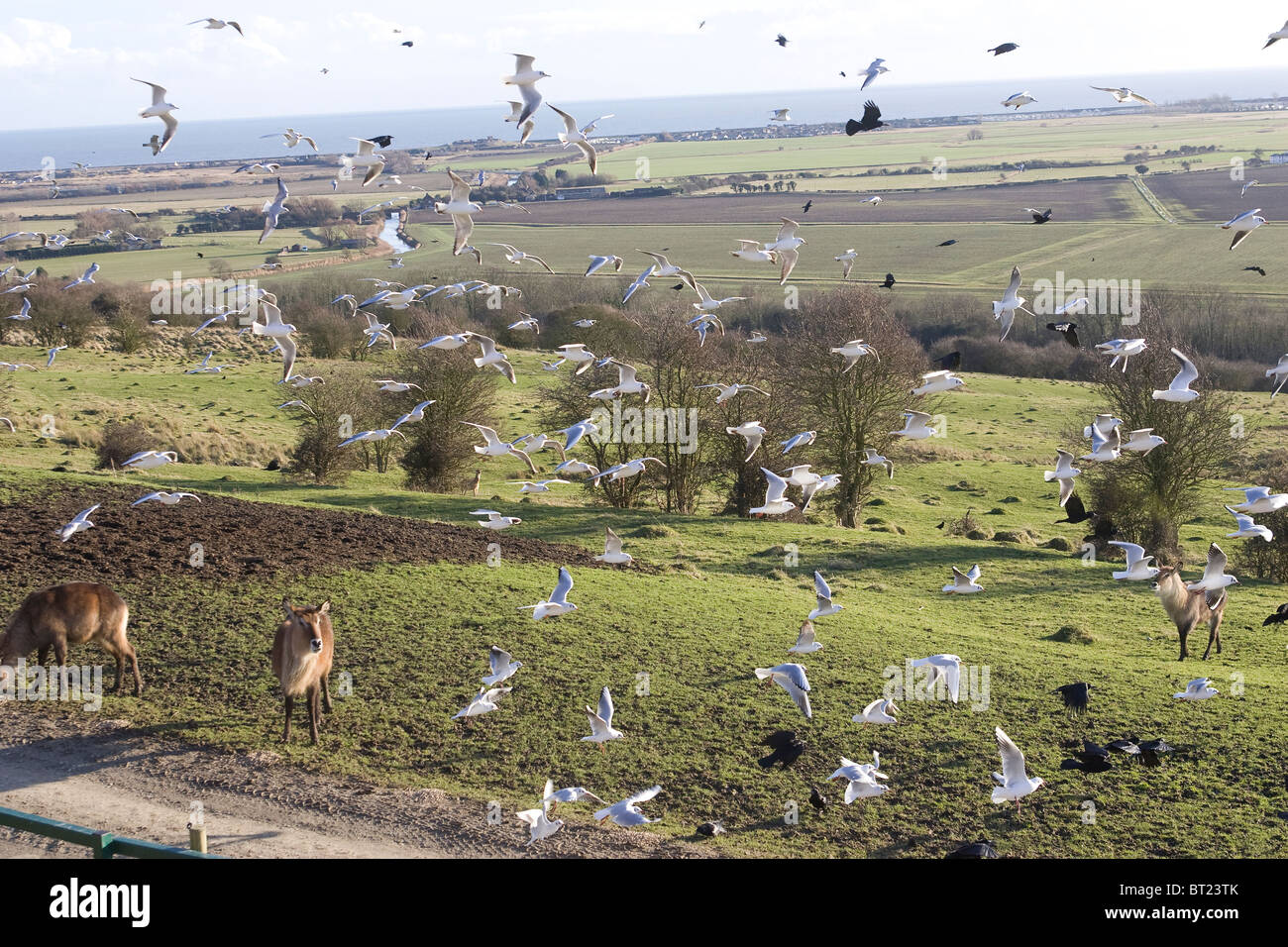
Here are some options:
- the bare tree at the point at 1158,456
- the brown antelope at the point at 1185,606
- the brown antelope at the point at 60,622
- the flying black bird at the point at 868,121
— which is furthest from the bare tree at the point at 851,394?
the brown antelope at the point at 60,622

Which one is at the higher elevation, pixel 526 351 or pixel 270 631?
pixel 526 351

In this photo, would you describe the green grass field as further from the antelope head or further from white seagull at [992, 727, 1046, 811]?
the antelope head


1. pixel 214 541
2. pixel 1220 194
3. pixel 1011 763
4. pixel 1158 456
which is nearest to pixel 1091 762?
pixel 1011 763

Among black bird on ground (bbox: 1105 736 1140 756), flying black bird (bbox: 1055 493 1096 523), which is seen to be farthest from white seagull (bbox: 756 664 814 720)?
flying black bird (bbox: 1055 493 1096 523)

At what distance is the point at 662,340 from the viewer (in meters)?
41.1

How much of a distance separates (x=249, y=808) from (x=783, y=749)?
702 centimetres

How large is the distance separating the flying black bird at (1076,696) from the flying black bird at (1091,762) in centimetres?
201

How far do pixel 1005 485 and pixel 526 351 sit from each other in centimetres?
3888

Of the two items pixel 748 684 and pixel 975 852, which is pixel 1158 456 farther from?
pixel 975 852

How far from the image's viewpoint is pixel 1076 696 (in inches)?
675

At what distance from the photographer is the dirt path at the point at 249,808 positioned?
12633 mm

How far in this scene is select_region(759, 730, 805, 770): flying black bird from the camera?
15.0 meters
